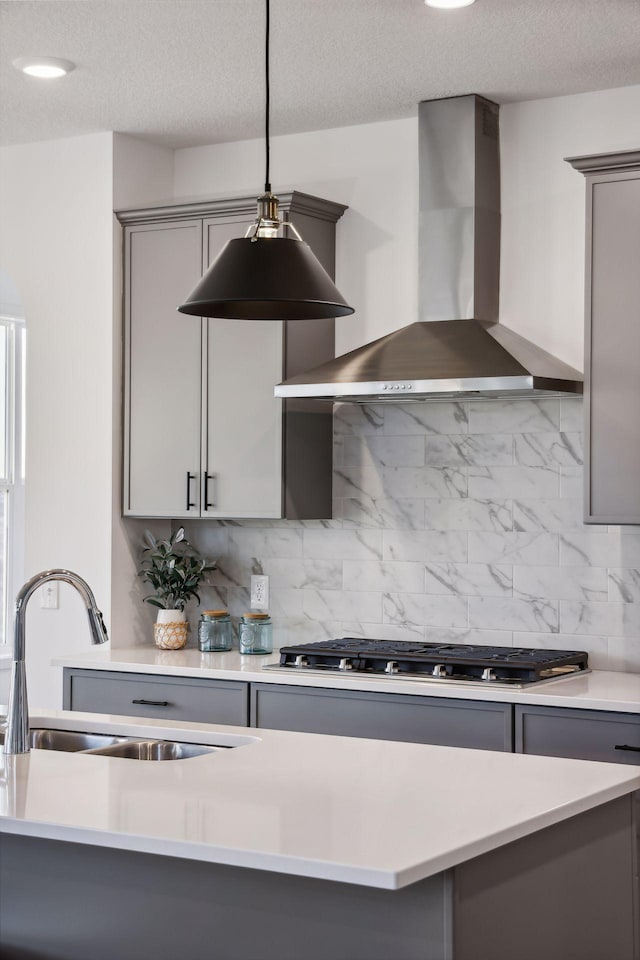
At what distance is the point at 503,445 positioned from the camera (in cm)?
438

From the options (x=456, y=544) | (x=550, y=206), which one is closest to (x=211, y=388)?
(x=456, y=544)

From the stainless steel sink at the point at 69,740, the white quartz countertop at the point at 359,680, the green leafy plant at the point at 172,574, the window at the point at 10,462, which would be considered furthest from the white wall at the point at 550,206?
the window at the point at 10,462

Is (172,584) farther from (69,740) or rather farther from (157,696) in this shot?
(69,740)

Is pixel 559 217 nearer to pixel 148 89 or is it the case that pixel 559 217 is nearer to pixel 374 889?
pixel 148 89

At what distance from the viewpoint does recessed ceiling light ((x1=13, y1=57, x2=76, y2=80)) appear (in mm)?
3998

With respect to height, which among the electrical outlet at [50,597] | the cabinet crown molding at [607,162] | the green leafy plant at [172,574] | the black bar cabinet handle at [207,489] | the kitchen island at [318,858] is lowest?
the kitchen island at [318,858]

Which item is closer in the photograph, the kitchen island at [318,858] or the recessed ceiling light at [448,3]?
the kitchen island at [318,858]

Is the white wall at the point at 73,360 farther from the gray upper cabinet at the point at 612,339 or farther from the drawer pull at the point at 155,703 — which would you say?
the gray upper cabinet at the point at 612,339

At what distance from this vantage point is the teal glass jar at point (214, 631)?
4.72 m

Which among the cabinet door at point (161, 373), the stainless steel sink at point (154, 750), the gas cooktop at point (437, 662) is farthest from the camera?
the cabinet door at point (161, 373)

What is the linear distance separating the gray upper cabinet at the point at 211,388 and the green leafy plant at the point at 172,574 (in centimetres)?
18

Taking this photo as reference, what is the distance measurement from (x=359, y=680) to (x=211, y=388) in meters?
1.33

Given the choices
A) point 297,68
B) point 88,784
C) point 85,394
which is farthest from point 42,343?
point 88,784

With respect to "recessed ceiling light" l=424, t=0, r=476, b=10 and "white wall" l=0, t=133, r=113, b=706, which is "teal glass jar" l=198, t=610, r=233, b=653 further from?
"recessed ceiling light" l=424, t=0, r=476, b=10
